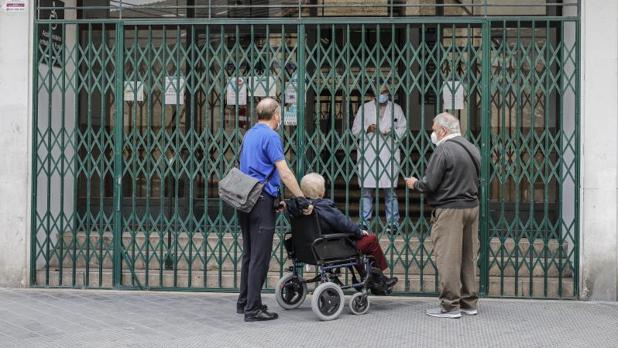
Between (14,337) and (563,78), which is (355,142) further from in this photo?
(14,337)

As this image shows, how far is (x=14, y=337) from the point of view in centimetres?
748

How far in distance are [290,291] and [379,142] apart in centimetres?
213

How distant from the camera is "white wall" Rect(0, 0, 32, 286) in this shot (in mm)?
9711

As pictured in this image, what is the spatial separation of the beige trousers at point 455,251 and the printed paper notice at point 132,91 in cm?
356

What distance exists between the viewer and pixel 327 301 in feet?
26.5

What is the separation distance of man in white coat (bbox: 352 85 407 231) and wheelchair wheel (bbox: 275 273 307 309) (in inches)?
49.3

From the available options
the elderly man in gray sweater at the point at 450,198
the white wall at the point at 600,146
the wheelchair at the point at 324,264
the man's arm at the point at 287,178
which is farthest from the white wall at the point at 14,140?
the white wall at the point at 600,146

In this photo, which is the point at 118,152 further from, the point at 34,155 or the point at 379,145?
the point at 379,145

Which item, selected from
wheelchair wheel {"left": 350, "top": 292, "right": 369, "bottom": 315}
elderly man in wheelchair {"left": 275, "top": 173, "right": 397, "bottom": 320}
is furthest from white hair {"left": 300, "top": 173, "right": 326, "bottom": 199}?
wheelchair wheel {"left": 350, "top": 292, "right": 369, "bottom": 315}

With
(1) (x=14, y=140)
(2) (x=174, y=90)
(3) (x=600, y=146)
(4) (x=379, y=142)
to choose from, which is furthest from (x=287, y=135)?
(3) (x=600, y=146)

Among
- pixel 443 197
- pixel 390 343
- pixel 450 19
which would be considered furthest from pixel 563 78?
pixel 390 343

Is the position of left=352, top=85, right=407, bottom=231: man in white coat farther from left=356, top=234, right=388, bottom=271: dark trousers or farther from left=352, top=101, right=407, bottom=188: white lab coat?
left=356, top=234, right=388, bottom=271: dark trousers

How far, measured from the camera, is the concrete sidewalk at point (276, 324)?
7.35 m

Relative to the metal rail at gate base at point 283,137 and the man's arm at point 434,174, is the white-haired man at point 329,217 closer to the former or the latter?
the man's arm at point 434,174
